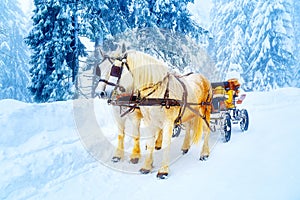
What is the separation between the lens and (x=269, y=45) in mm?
21781

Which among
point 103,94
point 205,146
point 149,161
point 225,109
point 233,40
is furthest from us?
point 233,40

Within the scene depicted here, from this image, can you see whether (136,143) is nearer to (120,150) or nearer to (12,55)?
(120,150)

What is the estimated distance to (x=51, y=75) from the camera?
1101cm

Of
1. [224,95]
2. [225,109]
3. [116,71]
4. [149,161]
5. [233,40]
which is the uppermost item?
[233,40]

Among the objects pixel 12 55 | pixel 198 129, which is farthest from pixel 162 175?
pixel 12 55

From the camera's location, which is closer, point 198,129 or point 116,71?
point 116,71

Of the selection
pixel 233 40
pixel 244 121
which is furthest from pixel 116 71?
pixel 233 40

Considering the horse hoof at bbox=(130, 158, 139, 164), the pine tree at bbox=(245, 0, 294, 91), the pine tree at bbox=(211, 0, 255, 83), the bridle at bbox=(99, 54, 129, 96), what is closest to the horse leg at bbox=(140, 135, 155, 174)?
the horse hoof at bbox=(130, 158, 139, 164)

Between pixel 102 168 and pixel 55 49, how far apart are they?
8.00 meters

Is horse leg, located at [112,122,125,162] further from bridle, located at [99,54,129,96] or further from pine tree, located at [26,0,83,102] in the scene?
pine tree, located at [26,0,83,102]

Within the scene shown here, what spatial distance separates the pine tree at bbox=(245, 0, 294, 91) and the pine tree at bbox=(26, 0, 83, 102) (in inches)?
691

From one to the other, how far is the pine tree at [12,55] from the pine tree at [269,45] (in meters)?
22.2

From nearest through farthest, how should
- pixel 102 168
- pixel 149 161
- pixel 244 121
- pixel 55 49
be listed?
1. pixel 149 161
2. pixel 102 168
3. pixel 244 121
4. pixel 55 49

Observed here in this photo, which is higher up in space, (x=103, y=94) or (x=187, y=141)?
(x=103, y=94)
